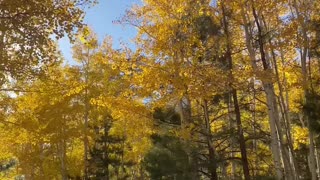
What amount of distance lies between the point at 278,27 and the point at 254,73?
2.64m

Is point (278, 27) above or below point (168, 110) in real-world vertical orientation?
above

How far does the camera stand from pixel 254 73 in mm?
7559

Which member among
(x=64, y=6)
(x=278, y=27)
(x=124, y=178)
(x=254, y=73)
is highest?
(x=278, y=27)

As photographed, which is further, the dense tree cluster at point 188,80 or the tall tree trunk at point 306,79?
the tall tree trunk at point 306,79

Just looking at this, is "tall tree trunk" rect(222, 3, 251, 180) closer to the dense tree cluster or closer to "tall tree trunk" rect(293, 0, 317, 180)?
the dense tree cluster

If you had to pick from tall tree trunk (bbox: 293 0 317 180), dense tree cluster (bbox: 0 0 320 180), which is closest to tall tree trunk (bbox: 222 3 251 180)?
dense tree cluster (bbox: 0 0 320 180)

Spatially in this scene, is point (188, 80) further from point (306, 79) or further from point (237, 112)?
point (306, 79)

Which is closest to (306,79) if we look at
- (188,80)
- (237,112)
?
(237,112)

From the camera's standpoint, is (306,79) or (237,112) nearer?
(237,112)

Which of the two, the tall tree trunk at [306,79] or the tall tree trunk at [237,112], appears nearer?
the tall tree trunk at [237,112]

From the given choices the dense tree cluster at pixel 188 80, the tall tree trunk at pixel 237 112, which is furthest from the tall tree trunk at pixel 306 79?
the tall tree trunk at pixel 237 112

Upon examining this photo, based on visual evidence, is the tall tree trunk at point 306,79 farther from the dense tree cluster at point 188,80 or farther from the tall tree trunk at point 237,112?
the tall tree trunk at point 237,112

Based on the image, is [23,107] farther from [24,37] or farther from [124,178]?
[124,178]

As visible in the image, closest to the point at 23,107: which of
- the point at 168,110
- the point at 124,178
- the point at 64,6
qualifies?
the point at 168,110
